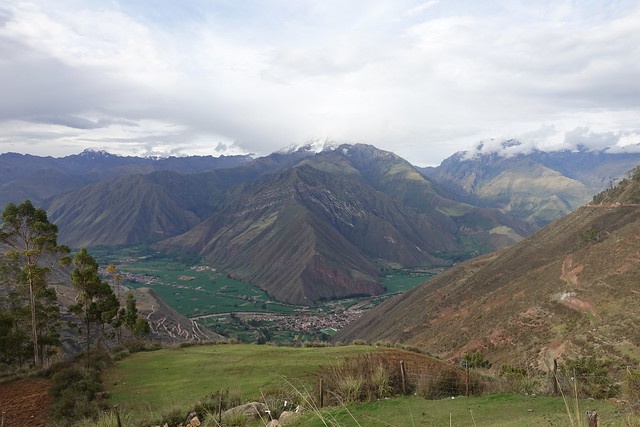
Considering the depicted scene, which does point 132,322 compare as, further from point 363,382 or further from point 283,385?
point 363,382

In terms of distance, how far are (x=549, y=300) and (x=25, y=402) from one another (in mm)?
→ 52577

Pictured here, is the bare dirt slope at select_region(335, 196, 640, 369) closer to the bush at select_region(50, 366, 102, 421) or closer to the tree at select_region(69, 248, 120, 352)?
the bush at select_region(50, 366, 102, 421)

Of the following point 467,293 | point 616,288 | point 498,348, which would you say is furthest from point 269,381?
point 467,293

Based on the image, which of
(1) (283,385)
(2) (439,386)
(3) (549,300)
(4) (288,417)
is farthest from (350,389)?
(3) (549,300)

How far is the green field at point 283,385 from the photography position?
10.8 meters

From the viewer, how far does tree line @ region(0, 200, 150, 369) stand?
28250mm

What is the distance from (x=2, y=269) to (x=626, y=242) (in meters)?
67.2

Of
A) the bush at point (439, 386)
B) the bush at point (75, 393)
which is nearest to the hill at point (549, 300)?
the bush at point (439, 386)

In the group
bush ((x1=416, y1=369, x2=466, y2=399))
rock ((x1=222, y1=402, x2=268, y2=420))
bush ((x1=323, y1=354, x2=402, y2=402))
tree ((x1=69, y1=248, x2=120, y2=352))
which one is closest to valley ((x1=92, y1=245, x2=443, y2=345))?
tree ((x1=69, y1=248, x2=120, y2=352))

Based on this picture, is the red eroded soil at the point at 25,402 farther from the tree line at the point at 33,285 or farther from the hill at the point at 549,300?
the hill at the point at 549,300

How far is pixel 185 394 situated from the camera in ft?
59.9

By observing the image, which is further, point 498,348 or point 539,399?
point 498,348

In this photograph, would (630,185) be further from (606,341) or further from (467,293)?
(606,341)

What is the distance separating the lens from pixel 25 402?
58.9 feet
